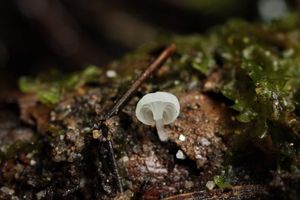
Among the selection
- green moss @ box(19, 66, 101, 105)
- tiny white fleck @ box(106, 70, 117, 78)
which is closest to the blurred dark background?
green moss @ box(19, 66, 101, 105)

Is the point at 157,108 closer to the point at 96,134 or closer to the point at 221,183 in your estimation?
the point at 96,134

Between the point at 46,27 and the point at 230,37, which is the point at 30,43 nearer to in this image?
the point at 46,27

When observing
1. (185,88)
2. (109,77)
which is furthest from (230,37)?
(109,77)

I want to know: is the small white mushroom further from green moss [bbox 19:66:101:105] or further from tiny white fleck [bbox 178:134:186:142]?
green moss [bbox 19:66:101:105]

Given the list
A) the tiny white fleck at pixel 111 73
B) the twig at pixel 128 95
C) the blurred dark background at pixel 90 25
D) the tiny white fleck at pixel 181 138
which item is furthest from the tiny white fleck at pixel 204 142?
the blurred dark background at pixel 90 25

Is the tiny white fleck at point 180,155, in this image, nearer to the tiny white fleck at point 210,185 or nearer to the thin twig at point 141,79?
the tiny white fleck at point 210,185
